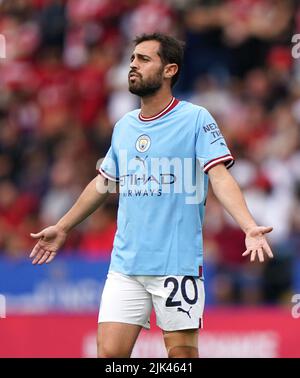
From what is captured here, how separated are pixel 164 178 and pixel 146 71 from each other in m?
0.69

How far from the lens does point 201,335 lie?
10.6 meters

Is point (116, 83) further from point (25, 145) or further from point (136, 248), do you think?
point (136, 248)

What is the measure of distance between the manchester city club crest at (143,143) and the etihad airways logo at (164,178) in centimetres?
6

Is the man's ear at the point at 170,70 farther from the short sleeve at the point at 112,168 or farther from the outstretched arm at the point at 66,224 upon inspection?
the outstretched arm at the point at 66,224

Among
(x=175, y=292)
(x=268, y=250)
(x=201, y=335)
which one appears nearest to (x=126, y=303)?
(x=175, y=292)

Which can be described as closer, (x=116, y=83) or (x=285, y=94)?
(x=285, y=94)

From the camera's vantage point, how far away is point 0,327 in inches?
439

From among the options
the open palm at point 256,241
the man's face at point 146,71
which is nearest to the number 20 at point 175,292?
the open palm at point 256,241

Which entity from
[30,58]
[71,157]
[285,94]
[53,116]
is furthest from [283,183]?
[30,58]

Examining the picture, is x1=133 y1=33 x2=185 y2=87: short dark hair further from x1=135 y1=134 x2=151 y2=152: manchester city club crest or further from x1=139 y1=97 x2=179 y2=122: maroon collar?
x1=135 y1=134 x2=151 y2=152: manchester city club crest

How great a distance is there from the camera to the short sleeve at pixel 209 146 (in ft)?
21.3

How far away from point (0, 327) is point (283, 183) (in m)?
3.36

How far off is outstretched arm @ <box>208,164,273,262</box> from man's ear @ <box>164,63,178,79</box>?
0.73m

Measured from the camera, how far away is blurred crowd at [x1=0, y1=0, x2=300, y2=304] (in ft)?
37.4
